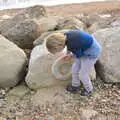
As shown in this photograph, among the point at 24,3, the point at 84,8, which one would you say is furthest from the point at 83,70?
the point at 24,3

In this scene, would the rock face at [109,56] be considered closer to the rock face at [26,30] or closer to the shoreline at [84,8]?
the rock face at [26,30]

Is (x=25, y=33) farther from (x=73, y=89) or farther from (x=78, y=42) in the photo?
(x=78, y=42)

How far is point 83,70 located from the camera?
3.67 m

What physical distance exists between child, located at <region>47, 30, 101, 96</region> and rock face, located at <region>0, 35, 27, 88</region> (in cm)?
52

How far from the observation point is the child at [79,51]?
3406mm

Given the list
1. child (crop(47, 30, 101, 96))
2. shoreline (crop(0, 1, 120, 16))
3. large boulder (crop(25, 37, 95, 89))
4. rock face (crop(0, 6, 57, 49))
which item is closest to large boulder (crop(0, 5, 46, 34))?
rock face (crop(0, 6, 57, 49))

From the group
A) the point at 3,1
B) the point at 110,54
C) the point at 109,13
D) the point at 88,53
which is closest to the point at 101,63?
the point at 110,54

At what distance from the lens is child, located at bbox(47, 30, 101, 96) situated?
3406 mm

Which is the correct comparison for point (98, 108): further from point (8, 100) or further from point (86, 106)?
point (8, 100)

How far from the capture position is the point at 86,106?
3.61 metres

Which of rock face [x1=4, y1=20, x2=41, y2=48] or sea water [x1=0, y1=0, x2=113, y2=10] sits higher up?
rock face [x1=4, y1=20, x2=41, y2=48]

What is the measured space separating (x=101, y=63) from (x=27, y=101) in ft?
2.68

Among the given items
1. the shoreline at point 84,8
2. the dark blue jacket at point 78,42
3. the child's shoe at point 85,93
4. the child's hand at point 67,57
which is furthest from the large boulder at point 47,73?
the shoreline at point 84,8

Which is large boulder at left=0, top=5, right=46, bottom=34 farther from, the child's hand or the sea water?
the sea water
